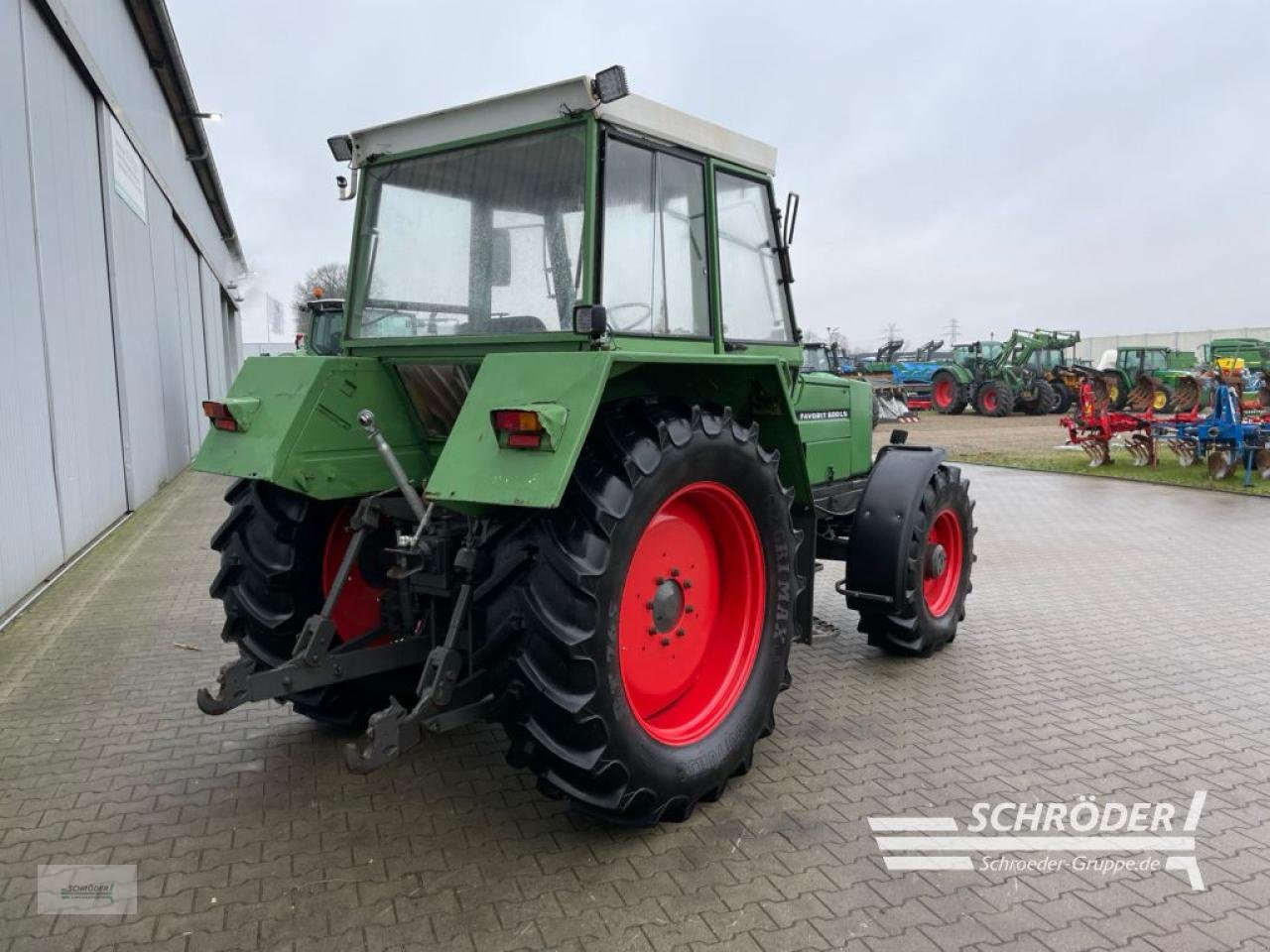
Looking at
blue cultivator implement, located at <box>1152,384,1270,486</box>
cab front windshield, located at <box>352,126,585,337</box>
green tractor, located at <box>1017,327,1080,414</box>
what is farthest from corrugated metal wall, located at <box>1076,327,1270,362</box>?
cab front windshield, located at <box>352,126,585,337</box>

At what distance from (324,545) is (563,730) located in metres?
1.48

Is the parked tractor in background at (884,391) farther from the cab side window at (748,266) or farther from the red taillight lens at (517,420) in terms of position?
the red taillight lens at (517,420)

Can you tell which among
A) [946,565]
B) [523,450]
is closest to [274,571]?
[523,450]

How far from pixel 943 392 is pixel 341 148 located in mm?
28455

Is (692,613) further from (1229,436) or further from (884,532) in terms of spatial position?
(1229,436)

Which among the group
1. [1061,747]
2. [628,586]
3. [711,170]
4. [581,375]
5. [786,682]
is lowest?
[1061,747]

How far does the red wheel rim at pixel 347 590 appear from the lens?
3.72 meters

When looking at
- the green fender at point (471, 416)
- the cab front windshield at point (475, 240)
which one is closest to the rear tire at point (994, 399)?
the green fender at point (471, 416)

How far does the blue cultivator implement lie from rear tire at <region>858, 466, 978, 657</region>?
8930 millimetres

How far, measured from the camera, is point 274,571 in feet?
11.5

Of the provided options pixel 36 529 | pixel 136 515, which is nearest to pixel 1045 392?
pixel 136 515

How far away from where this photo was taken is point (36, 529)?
21.2 ft

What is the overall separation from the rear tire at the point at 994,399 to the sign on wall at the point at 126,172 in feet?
78.2

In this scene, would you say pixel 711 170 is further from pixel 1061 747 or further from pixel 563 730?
pixel 1061 747
